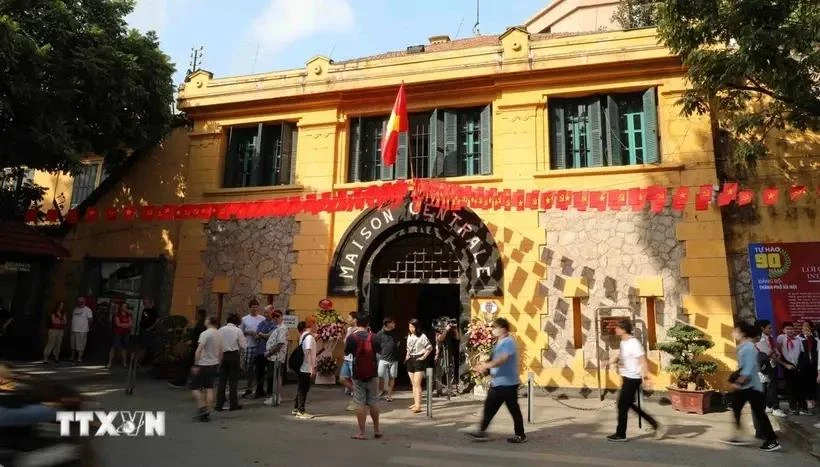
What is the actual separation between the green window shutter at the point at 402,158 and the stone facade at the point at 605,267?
3.97m

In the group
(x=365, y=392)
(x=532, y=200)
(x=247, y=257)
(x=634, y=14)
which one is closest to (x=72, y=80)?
(x=247, y=257)

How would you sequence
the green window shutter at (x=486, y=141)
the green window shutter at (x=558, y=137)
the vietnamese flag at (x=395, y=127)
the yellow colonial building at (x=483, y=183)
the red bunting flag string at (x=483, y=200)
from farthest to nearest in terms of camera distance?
the green window shutter at (x=486, y=141), the vietnamese flag at (x=395, y=127), the green window shutter at (x=558, y=137), the yellow colonial building at (x=483, y=183), the red bunting flag string at (x=483, y=200)

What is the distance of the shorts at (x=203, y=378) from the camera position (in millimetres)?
8391

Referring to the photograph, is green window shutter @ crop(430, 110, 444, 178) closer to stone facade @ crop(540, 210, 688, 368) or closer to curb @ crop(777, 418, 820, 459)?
stone facade @ crop(540, 210, 688, 368)

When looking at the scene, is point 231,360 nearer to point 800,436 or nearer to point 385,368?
point 385,368

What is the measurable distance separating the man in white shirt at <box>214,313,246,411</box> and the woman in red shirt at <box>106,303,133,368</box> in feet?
20.8

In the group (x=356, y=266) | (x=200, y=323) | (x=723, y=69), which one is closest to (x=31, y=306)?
(x=200, y=323)

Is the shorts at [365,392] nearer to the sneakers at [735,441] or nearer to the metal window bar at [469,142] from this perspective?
the sneakers at [735,441]

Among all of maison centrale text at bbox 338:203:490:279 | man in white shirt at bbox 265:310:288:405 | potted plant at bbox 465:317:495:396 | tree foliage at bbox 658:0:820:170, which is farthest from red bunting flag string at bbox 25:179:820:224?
man in white shirt at bbox 265:310:288:405

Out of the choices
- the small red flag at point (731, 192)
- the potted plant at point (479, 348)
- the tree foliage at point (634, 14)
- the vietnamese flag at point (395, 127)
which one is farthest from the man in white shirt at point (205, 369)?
the tree foliage at point (634, 14)

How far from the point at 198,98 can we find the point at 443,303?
924cm

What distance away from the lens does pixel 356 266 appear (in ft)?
41.8

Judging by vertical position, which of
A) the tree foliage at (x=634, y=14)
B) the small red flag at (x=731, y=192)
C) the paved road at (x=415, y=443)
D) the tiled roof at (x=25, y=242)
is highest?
the tree foliage at (x=634, y=14)

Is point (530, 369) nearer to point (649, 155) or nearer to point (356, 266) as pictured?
point (356, 266)
